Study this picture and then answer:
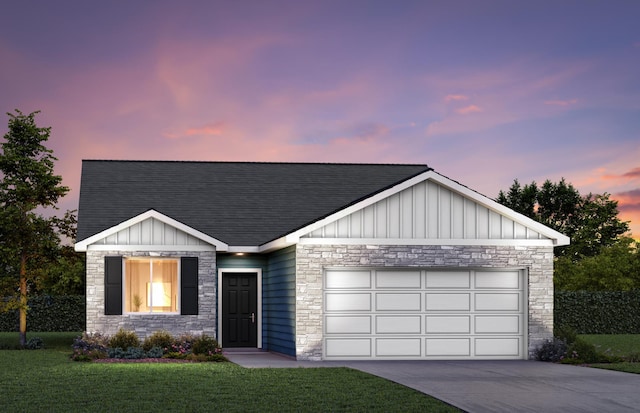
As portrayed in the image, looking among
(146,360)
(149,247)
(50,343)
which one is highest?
(149,247)

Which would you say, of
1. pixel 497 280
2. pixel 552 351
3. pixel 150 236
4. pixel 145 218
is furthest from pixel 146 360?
pixel 552 351

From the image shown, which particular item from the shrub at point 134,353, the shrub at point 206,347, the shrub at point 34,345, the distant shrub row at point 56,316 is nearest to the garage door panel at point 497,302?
the shrub at point 206,347

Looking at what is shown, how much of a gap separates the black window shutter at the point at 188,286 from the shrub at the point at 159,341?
100 centimetres

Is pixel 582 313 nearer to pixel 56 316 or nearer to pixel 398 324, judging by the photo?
pixel 398 324

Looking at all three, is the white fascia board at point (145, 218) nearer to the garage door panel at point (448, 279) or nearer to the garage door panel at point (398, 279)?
the garage door panel at point (398, 279)

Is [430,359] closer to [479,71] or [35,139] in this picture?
[479,71]

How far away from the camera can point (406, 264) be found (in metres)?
20.7

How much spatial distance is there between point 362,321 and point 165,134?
914cm

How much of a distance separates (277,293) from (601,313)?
17493mm

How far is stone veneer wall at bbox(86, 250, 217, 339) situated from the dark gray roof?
168 cm

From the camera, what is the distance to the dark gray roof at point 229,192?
84.4 feet

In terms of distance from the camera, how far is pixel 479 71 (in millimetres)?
24500

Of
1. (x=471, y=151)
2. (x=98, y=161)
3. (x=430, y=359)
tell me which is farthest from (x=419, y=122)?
(x=98, y=161)

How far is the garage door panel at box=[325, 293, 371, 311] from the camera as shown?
20672 mm
